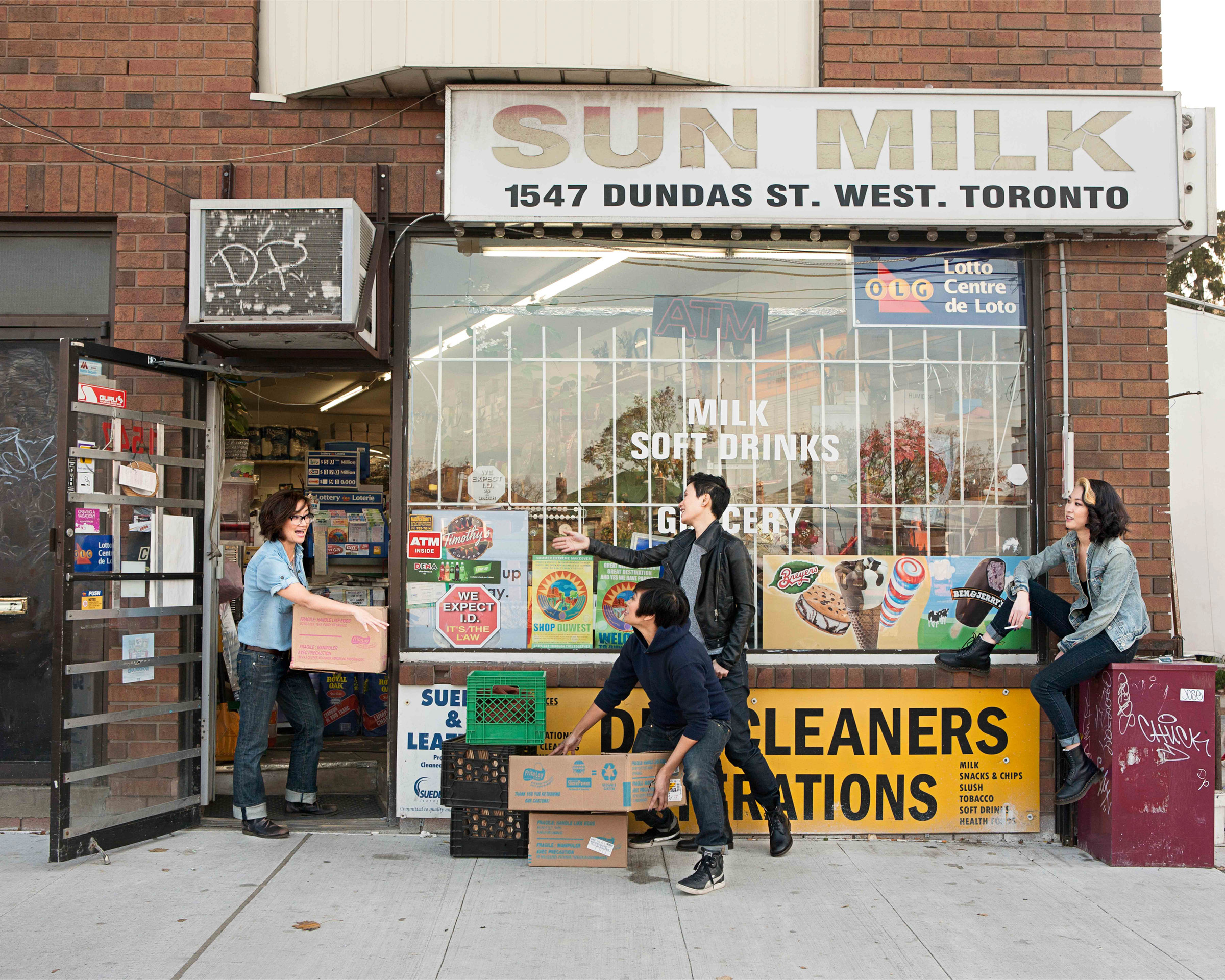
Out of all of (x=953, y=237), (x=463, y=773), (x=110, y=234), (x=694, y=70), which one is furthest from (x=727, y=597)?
(x=110, y=234)

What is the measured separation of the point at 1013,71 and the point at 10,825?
7.35m

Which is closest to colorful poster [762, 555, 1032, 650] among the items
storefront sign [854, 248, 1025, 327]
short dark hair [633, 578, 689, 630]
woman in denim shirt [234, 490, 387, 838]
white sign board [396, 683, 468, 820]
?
short dark hair [633, 578, 689, 630]

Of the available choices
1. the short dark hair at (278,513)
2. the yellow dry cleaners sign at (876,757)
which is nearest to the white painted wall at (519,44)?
the short dark hair at (278,513)

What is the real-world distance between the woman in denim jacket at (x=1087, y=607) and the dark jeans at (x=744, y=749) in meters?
1.50

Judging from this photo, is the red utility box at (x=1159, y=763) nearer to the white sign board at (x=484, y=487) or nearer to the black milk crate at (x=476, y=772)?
the black milk crate at (x=476, y=772)

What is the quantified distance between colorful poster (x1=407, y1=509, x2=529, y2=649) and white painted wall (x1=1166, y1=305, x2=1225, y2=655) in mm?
4653

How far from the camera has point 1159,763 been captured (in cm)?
499

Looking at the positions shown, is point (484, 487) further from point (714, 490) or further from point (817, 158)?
point (817, 158)

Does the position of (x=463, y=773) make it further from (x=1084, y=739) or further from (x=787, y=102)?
(x=787, y=102)

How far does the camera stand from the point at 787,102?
5.63 m

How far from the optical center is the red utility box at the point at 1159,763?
16.4 ft

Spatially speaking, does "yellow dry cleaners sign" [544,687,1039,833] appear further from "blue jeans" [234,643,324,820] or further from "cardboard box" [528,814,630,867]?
"blue jeans" [234,643,324,820]

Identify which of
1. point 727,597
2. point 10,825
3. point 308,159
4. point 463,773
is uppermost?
point 308,159

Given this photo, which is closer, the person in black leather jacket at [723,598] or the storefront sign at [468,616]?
the person in black leather jacket at [723,598]
